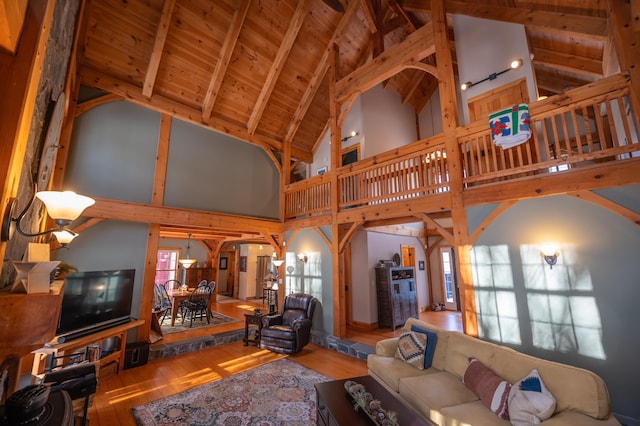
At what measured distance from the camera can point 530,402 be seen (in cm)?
218

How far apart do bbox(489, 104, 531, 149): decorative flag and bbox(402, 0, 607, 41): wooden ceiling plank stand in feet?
5.53

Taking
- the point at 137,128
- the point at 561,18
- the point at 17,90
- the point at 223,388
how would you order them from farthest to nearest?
the point at 137,128
the point at 561,18
the point at 223,388
the point at 17,90

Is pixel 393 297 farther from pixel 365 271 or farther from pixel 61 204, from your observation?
pixel 61 204

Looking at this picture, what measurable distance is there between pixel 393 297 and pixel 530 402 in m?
4.69

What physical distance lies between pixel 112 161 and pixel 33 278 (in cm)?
453

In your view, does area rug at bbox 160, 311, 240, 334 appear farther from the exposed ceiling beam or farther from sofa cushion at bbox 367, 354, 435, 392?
sofa cushion at bbox 367, 354, 435, 392

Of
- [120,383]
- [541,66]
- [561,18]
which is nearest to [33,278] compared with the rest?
[120,383]

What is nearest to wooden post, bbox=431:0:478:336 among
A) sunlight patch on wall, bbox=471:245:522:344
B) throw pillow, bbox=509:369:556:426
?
sunlight patch on wall, bbox=471:245:522:344

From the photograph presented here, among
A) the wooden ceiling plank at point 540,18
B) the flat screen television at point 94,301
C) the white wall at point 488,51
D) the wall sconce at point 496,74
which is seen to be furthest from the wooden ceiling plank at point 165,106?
the wooden ceiling plank at point 540,18

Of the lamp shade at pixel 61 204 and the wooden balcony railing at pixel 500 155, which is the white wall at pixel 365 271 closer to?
the wooden balcony railing at pixel 500 155

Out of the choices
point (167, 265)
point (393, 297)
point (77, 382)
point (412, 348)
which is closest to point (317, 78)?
point (393, 297)

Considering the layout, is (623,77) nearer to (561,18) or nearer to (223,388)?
(561,18)

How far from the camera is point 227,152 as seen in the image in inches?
267

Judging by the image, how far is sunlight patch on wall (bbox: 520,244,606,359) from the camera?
122 inches
